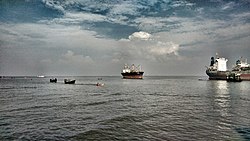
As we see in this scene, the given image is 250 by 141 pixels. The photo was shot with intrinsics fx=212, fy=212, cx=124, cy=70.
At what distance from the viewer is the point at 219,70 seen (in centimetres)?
15150

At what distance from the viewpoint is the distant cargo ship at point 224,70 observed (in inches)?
5271

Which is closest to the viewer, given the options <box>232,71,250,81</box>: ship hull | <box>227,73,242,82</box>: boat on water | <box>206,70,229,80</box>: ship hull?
<box>227,73,242,82</box>: boat on water

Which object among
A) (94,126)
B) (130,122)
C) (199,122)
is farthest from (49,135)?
(199,122)

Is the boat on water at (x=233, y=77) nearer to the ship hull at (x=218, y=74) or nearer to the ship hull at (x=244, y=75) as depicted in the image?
the ship hull at (x=244, y=75)

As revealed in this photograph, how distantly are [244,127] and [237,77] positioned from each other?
4734 inches

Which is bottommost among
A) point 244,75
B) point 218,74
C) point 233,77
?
point 233,77

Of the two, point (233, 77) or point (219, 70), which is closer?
point (233, 77)

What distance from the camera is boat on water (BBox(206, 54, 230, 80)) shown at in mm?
145150

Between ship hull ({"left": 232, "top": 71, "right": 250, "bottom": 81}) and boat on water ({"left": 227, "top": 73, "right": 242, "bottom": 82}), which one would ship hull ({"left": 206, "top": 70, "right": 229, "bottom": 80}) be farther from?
ship hull ({"left": 232, "top": 71, "right": 250, "bottom": 81})

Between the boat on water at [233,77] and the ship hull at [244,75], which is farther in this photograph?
the ship hull at [244,75]

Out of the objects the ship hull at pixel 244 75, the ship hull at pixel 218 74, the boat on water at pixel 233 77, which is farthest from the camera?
the ship hull at pixel 218 74

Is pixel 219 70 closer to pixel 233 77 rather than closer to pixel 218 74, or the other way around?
pixel 218 74

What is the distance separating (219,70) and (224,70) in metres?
3.26

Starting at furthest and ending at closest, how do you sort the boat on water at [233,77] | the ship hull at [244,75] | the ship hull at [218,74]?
the ship hull at [218,74], the ship hull at [244,75], the boat on water at [233,77]
